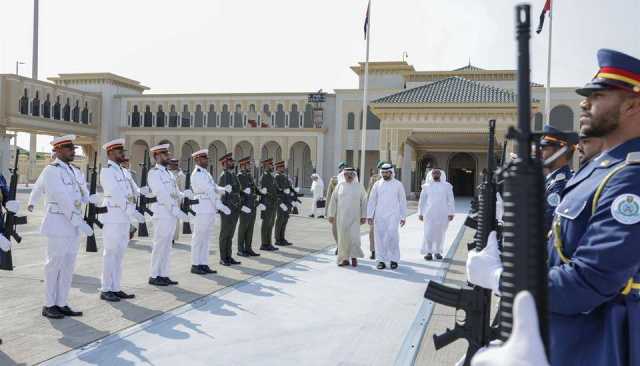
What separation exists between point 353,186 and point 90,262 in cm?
489

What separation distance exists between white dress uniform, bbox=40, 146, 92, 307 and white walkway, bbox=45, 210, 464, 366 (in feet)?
3.62

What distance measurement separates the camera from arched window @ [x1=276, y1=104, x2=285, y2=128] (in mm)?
40938

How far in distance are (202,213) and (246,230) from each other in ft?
6.35

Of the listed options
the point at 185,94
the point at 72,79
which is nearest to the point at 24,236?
the point at 185,94

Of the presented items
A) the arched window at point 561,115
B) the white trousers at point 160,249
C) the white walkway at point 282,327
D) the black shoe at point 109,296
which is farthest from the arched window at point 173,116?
the black shoe at point 109,296

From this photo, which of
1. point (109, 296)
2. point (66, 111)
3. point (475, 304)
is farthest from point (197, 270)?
point (66, 111)

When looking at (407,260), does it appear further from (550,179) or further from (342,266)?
(550,179)

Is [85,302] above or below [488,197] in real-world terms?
below

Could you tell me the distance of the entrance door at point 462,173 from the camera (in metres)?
37.4

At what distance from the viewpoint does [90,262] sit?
9.42 metres

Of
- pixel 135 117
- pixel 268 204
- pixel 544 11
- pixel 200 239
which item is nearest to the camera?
pixel 200 239

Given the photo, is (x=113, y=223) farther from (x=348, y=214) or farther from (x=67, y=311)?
(x=348, y=214)

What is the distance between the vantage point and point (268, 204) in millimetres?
11969

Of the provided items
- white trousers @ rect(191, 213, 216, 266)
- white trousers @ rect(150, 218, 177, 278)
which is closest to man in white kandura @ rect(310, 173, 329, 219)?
white trousers @ rect(191, 213, 216, 266)
